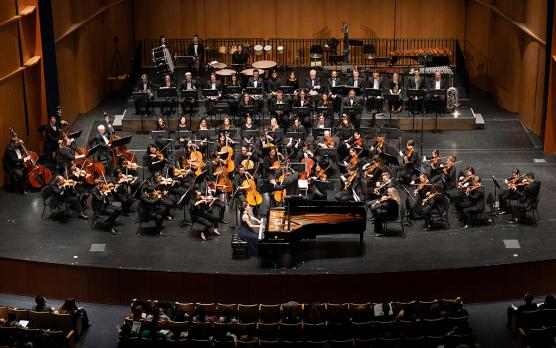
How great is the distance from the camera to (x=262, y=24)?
30281mm

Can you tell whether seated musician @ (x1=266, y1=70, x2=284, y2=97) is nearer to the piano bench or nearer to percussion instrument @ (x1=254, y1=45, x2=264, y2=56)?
percussion instrument @ (x1=254, y1=45, x2=264, y2=56)

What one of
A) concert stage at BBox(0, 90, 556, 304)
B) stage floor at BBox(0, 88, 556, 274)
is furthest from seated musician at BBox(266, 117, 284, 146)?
stage floor at BBox(0, 88, 556, 274)

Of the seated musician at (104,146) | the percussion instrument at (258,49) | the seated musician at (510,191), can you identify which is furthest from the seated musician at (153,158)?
the percussion instrument at (258,49)

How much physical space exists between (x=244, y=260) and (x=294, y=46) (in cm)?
1364

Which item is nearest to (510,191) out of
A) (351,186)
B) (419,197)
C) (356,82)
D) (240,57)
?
(419,197)

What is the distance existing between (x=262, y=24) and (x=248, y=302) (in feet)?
50.3

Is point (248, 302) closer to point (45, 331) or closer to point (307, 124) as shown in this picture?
point (45, 331)

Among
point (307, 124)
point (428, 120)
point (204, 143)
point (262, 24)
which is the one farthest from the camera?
point (262, 24)

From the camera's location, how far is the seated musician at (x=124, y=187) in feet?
63.7

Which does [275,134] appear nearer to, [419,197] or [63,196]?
[419,197]

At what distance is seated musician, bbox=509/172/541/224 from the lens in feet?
62.4

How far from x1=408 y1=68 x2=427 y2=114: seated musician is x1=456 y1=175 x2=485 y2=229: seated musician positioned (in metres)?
5.71

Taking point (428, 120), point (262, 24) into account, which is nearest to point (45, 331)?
point (428, 120)

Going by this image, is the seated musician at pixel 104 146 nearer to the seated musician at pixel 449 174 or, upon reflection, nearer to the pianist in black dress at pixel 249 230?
the pianist in black dress at pixel 249 230
